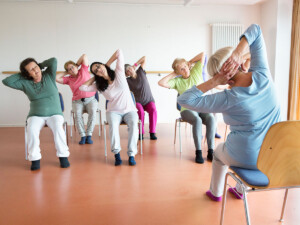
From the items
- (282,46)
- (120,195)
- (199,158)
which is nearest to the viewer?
(120,195)

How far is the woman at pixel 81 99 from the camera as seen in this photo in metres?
3.54

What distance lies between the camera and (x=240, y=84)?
1294mm

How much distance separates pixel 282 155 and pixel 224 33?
4205 mm

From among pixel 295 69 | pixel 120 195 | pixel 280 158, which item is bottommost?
pixel 120 195

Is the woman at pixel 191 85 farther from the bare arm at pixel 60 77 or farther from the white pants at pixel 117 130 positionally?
the bare arm at pixel 60 77

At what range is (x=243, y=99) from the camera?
48.7 inches

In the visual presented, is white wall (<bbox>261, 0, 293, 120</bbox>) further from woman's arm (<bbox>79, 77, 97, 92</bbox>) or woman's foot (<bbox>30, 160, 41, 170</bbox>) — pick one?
woman's foot (<bbox>30, 160, 41, 170</bbox>)

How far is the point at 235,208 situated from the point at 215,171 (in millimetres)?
297

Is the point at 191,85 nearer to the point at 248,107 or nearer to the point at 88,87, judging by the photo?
the point at 88,87

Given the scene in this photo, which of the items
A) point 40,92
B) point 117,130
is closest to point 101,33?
point 40,92

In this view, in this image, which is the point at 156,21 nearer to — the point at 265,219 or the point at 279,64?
the point at 279,64

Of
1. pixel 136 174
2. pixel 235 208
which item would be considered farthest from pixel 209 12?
pixel 235 208

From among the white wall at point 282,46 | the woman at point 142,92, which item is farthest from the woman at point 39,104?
the white wall at point 282,46

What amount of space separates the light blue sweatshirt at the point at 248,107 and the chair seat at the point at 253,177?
0.05m
